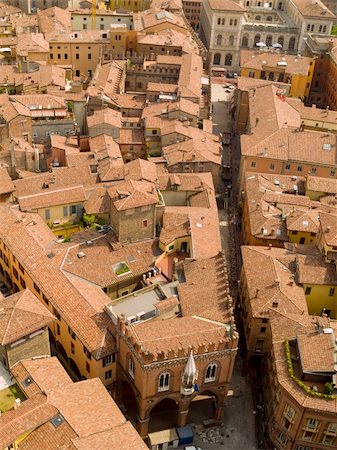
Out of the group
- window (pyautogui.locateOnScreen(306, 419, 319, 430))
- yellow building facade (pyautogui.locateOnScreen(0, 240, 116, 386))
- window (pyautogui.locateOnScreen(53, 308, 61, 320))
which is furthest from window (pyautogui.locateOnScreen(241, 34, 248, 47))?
window (pyautogui.locateOnScreen(306, 419, 319, 430))

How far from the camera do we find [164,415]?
61594mm

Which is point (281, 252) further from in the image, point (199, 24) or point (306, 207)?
point (199, 24)

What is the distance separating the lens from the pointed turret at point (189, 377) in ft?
177

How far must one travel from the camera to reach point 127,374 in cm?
5838

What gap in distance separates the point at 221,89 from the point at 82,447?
112 m

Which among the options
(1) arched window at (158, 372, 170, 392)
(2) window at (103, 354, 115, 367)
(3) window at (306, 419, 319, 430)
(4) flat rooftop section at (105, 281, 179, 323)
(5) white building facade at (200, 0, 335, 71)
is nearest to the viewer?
(3) window at (306, 419, 319, 430)

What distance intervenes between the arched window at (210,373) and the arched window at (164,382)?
4122 millimetres

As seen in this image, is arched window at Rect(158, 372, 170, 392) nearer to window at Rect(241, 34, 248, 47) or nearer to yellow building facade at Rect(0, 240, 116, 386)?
yellow building facade at Rect(0, 240, 116, 386)

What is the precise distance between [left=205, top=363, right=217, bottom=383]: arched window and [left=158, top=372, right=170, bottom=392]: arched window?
4122 mm

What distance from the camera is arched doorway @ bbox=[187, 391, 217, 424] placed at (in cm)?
6166

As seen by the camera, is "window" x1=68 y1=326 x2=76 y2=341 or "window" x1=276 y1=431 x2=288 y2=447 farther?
"window" x1=68 y1=326 x2=76 y2=341

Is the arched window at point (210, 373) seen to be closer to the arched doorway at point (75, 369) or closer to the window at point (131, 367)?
the window at point (131, 367)

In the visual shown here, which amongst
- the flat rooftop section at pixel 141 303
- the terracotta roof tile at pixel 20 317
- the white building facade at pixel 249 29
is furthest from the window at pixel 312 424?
the white building facade at pixel 249 29

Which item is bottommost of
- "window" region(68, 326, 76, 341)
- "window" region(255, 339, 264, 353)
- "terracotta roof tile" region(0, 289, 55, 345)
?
"window" region(255, 339, 264, 353)
